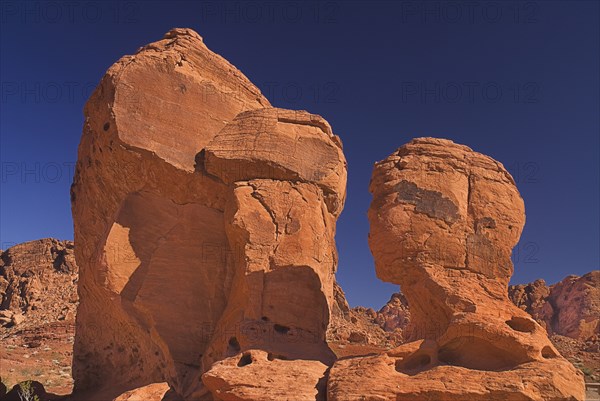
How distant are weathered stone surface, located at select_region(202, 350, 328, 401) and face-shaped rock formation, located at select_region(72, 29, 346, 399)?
1.49m

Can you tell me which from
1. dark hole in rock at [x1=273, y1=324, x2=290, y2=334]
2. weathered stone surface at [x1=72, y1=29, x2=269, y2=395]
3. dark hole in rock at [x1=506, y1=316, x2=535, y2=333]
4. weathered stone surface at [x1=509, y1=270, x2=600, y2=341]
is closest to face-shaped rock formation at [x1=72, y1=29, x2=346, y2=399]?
weathered stone surface at [x1=72, y1=29, x2=269, y2=395]

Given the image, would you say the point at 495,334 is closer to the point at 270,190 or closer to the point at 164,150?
the point at 270,190

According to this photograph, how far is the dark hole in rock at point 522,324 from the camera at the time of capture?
841 centimetres

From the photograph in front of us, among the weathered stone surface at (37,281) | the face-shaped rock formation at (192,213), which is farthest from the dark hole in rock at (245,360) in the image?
the weathered stone surface at (37,281)

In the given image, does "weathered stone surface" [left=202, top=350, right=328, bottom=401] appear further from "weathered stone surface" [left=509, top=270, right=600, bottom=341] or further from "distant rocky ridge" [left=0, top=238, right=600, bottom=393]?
"weathered stone surface" [left=509, top=270, right=600, bottom=341]

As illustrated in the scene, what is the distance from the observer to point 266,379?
841 cm

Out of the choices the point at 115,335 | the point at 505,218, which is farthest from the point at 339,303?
the point at 505,218

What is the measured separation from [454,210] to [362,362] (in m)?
3.51

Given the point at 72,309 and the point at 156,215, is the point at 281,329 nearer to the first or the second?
the point at 156,215

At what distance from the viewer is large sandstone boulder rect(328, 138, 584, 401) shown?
7.43 m

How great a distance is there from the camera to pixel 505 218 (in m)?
9.98

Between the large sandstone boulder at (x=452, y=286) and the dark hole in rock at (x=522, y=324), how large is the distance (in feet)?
0.05

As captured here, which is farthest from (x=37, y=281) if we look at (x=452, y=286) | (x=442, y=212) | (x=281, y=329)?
(x=452, y=286)

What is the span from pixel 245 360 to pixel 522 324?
494 cm
